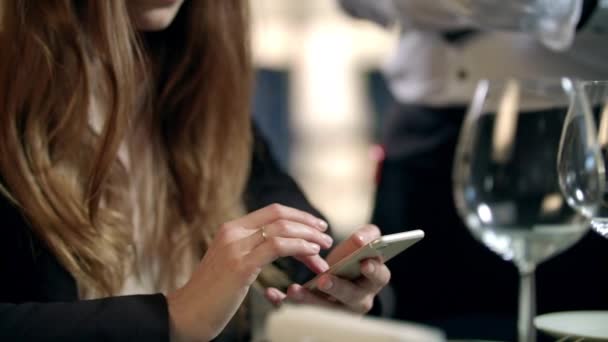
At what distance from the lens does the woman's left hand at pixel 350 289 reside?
103 centimetres

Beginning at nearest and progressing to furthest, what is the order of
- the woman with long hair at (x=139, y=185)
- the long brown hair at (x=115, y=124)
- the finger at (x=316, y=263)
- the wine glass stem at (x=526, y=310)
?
the wine glass stem at (x=526, y=310) → the woman with long hair at (x=139, y=185) → the finger at (x=316, y=263) → the long brown hair at (x=115, y=124)

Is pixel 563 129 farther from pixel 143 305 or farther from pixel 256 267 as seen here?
pixel 143 305

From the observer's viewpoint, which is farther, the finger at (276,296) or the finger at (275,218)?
the finger at (276,296)

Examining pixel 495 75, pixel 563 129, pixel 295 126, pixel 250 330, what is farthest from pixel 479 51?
pixel 295 126

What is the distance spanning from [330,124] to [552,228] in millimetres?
4953

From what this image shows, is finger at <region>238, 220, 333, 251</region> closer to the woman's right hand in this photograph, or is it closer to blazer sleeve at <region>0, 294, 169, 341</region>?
the woman's right hand

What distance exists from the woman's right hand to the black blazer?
0.03 meters

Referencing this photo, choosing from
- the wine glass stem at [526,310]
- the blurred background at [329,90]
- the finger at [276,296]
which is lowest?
the blurred background at [329,90]

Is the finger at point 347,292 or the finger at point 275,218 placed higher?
the finger at point 275,218

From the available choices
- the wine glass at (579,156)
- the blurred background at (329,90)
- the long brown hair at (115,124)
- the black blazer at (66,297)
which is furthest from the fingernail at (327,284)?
the blurred background at (329,90)

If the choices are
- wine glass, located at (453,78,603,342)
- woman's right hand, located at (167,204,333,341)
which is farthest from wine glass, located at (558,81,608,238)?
woman's right hand, located at (167,204,333,341)

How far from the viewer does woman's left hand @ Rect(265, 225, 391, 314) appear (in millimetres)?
1031

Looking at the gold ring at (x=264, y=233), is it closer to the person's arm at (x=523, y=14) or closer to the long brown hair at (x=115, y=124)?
the long brown hair at (x=115, y=124)

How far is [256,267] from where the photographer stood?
95 cm
